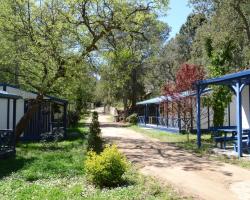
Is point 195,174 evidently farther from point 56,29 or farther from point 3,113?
point 3,113

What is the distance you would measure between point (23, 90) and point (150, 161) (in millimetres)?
10741

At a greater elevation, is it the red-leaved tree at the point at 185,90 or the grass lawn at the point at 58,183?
the red-leaved tree at the point at 185,90

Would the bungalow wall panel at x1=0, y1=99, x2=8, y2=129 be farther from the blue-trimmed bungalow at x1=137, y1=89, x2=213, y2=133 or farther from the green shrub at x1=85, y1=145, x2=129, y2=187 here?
the green shrub at x1=85, y1=145, x2=129, y2=187

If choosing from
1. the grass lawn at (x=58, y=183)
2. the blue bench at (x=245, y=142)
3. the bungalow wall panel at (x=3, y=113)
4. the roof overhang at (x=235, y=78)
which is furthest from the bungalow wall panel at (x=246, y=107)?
the bungalow wall panel at (x=3, y=113)

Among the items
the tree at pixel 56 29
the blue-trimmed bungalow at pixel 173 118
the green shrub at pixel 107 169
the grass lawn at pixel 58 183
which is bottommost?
the grass lawn at pixel 58 183

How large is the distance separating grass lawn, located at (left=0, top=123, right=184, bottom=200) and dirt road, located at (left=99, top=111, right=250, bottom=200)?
0.71 m

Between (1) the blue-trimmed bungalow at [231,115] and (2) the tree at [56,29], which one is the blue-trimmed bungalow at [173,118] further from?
(2) the tree at [56,29]

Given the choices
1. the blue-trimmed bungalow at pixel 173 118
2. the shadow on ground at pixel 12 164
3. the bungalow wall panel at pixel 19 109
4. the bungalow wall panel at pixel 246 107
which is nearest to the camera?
the shadow on ground at pixel 12 164

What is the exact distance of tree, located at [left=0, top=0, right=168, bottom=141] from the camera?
20.0m

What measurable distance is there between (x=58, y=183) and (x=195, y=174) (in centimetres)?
408

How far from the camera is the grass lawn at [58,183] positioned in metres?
9.57

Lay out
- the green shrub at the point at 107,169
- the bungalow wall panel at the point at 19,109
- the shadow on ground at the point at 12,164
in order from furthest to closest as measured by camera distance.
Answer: the bungalow wall panel at the point at 19,109, the shadow on ground at the point at 12,164, the green shrub at the point at 107,169

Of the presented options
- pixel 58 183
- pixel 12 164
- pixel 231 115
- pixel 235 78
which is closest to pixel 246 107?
pixel 231 115

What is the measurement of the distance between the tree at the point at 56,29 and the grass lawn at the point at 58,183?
5.83 meters
